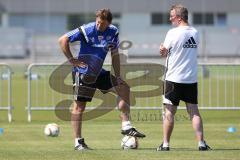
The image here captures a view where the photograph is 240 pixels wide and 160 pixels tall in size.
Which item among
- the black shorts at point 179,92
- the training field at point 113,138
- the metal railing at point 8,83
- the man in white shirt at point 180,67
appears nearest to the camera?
the training field at point 113,138

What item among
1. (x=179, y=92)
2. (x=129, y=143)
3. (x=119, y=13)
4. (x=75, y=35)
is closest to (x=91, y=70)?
(x=75, y=35)

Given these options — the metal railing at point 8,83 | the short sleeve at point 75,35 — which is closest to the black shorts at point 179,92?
the short sleeve at point 75,35

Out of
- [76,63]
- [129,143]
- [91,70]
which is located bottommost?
[129,143]

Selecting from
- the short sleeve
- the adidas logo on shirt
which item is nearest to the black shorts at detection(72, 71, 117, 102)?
the short sleeve

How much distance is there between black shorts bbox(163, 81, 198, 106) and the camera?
10797 millimetres

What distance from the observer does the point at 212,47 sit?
4912 centimetres

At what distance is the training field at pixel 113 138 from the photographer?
1022cm

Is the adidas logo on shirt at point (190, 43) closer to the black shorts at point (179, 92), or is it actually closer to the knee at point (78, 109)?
the black shorts at point (179, 92)

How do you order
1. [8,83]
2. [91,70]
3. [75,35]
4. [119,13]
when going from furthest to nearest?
[119,13] → [8,83] → [91,70] → [75,35]

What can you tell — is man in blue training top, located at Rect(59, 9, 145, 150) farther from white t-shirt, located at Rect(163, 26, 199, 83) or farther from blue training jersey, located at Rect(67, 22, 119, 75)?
white t-shirt, located at Rect(163, 26, 199, 83)

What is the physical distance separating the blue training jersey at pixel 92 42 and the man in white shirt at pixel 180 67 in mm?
1008

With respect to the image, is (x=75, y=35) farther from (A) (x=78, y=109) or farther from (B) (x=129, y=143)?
(B) (x=129, y=143)

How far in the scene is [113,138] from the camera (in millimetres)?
13234

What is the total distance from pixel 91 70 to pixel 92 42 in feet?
1.75
